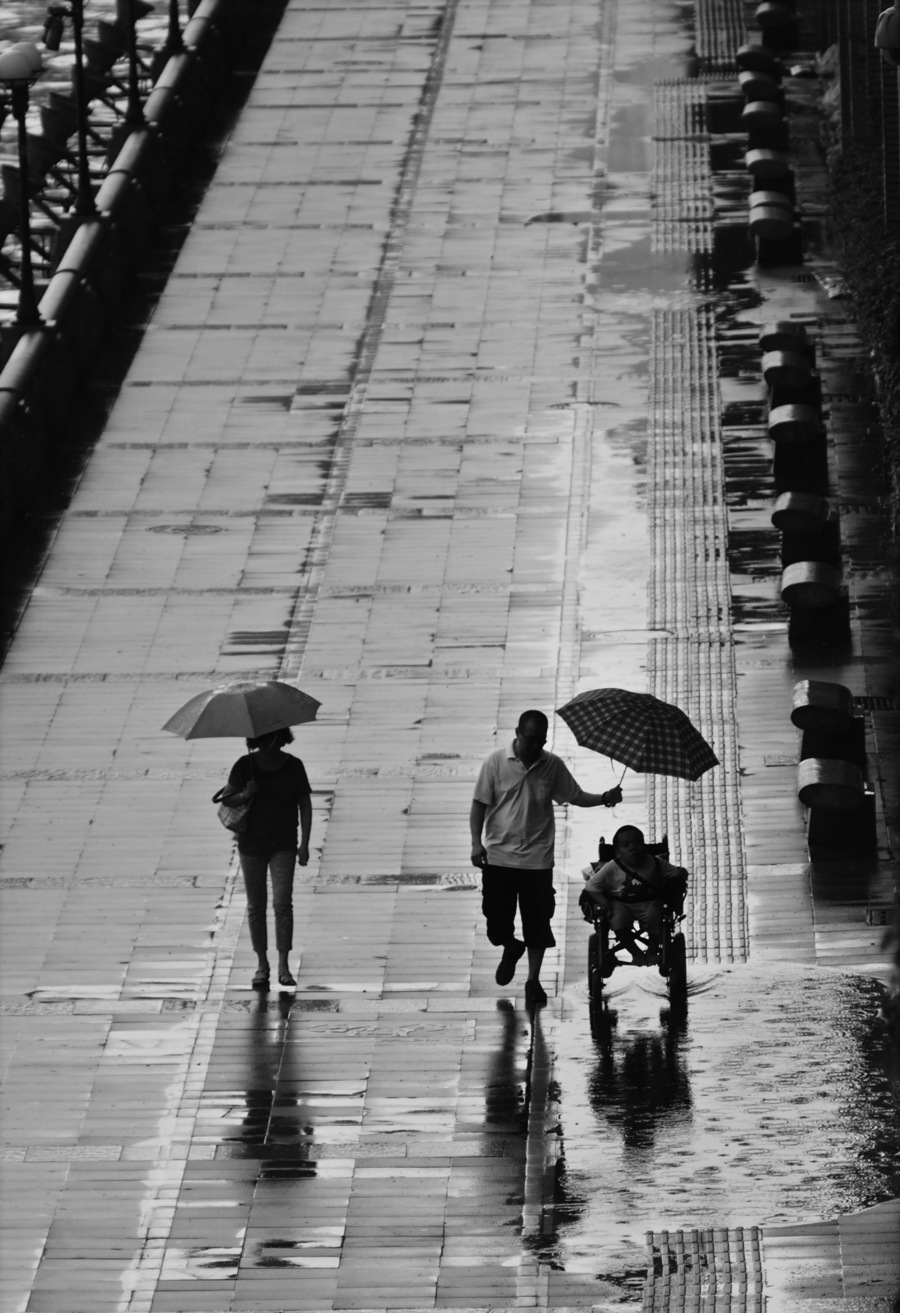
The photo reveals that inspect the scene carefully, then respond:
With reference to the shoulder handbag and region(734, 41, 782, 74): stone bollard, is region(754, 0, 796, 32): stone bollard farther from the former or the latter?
the shoulder handbag

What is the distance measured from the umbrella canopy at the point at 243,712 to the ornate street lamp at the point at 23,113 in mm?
9284

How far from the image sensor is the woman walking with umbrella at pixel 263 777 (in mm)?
12297

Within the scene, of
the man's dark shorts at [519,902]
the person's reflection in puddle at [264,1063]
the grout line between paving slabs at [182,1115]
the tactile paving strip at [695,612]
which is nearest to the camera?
the grout line between paving slabs at [182,1115]

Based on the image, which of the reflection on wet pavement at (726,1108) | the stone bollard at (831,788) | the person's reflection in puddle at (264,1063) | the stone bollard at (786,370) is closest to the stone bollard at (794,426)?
the stone bollard at (786,370)

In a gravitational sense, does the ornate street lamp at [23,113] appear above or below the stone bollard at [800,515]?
above

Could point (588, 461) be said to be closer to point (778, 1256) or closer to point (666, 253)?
point (666, 253)

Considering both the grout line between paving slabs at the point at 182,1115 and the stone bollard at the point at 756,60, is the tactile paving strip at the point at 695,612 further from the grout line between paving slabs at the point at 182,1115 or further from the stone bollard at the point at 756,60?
the stone bollard at the point at 756,60

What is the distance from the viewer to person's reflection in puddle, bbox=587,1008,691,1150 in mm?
10969

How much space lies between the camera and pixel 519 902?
12344 millimetres

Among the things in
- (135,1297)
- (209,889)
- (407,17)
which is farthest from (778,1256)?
(407,17)

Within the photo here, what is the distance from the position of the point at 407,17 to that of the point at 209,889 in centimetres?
1979

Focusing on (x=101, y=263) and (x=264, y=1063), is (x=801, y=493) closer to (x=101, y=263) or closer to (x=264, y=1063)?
(x=264, y=1063)

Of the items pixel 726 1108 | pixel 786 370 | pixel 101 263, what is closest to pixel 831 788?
pixel 726 1108

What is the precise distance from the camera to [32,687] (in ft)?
54.9
